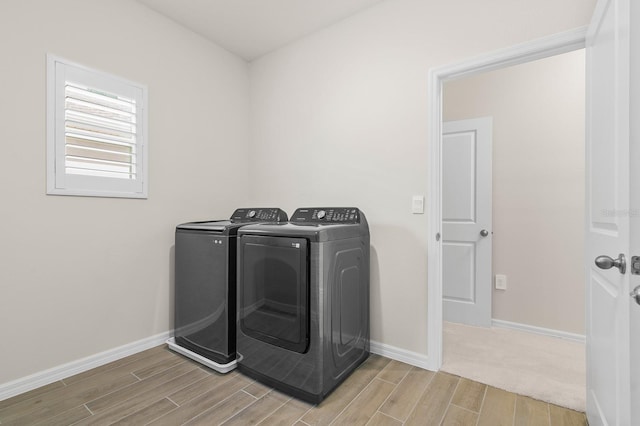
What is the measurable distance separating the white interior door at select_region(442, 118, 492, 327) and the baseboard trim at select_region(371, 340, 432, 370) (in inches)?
41.1

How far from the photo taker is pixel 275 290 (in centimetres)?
187

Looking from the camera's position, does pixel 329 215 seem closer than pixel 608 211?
No

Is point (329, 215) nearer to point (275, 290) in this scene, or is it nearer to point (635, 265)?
point (275, 290)

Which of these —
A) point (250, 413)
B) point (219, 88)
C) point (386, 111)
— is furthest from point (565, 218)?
point (219, 88)

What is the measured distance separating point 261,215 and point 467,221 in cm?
191

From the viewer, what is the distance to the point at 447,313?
3035mm

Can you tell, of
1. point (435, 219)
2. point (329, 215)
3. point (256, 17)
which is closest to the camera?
point (435, 219)

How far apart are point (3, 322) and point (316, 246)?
5.87 feet

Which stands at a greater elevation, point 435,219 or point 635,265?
point 435,219

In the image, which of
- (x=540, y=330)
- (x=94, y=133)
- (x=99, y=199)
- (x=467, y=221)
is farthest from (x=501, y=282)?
(x=94, y=133)

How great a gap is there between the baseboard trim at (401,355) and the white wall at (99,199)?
1665 millimetres

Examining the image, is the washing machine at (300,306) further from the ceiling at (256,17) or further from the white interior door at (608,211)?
the ceiling at (256,17)

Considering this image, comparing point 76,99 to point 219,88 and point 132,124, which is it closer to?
point 132,124

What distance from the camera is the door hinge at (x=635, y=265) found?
2.91ft
